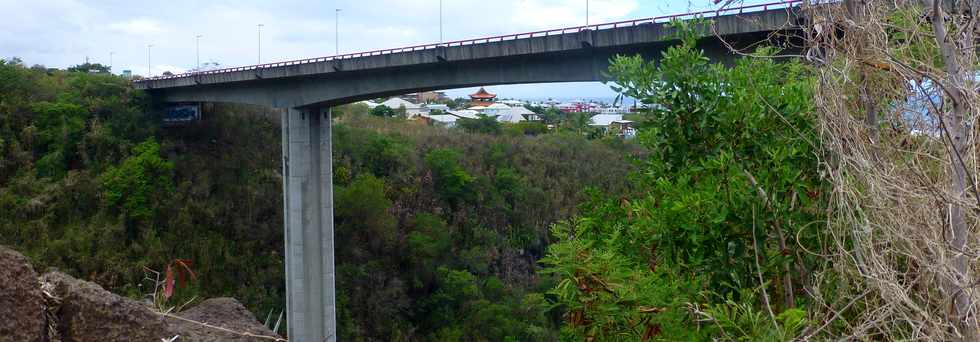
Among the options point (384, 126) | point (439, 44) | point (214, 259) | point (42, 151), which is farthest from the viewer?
point (384, 126)

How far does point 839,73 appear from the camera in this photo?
3.72 metres

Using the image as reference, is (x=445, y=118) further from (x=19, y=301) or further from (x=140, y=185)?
(x=19, y=301)

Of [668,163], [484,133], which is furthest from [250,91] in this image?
[668,163]

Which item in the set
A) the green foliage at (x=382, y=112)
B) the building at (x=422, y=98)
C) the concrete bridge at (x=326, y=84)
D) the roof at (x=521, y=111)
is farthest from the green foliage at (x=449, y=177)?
the building at (x=422, y=98)

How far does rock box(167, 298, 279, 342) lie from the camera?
3061 millimetres

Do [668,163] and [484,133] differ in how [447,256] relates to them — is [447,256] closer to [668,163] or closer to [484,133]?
[484,133]

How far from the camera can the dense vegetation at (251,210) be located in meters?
25.0

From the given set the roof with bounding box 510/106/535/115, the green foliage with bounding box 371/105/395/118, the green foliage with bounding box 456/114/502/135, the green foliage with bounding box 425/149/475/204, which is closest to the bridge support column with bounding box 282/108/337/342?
the green foliage with bounding box 425/149/475/204

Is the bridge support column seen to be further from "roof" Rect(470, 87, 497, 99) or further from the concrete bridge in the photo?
"roof" Rect(470, 87, 497, 99)

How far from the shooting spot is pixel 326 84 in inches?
913

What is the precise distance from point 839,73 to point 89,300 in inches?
124

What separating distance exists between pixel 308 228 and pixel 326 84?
4.09 meters

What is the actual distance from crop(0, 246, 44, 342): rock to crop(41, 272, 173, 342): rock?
10 cm

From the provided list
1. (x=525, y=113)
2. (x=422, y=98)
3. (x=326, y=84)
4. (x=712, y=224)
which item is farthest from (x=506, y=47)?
(x=422, y=98)
